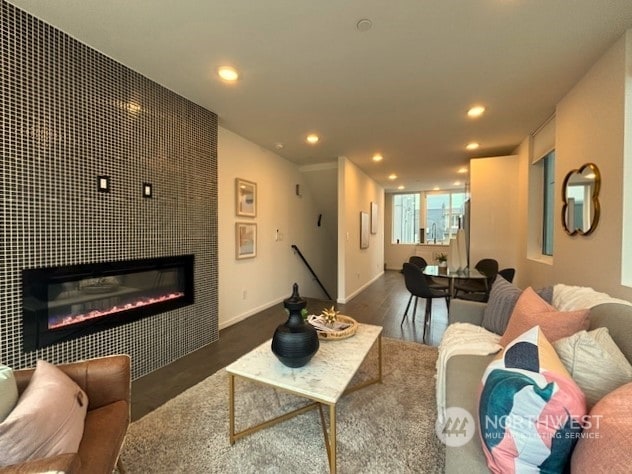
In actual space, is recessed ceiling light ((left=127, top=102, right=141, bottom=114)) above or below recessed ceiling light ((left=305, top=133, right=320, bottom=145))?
below

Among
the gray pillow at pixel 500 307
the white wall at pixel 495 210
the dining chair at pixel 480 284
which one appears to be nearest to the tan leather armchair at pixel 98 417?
the gray pillow at pixel 500 307

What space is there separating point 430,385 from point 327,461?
1084 millimetres

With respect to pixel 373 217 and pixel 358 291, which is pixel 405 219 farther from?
pixel 358 291

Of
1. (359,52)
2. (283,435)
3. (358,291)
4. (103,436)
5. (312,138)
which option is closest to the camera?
(103,436)

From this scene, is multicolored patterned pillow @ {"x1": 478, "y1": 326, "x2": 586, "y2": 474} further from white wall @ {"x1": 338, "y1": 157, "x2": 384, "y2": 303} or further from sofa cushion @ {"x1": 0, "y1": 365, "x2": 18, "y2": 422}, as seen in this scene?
white wall @ {"x1": 338, "y1": 157, "x2": 384, "y2": 303}

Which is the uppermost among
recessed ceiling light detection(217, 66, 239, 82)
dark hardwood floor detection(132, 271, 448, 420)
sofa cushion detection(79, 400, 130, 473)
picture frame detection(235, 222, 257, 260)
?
recessed ceiling light detection(217, 66, 239, 82)

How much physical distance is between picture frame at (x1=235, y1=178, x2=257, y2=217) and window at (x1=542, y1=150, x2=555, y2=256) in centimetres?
383

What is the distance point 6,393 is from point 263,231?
3.36m

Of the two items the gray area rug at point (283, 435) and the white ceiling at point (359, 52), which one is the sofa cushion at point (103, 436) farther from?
the white ceiling at point (359, 52)

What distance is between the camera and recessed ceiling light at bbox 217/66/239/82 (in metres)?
2.14

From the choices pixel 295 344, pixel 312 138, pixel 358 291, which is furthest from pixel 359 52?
pixel 358 291

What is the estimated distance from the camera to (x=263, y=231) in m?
4.21

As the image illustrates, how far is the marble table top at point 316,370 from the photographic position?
1.29 meters

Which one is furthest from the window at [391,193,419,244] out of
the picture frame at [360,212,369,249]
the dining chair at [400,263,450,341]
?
the dining chair at [400,263,450,341]
